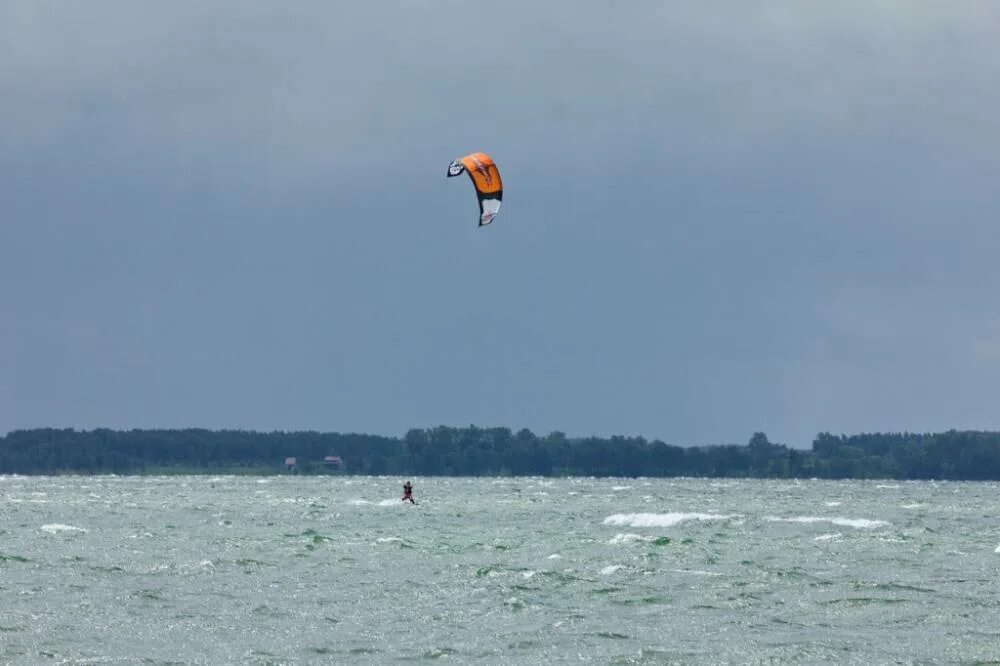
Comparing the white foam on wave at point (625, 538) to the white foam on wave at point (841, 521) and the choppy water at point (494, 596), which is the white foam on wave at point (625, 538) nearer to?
the choppy water at point (494, 596)

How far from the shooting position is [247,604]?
34094 mm

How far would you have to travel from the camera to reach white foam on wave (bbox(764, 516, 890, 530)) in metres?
69.9

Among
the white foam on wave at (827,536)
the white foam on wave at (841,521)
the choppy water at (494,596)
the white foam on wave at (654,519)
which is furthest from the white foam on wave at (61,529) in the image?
the white foam on wave at (841,521)

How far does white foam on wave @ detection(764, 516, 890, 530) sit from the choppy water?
19.9 ft

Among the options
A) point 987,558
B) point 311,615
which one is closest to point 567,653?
point 311,615

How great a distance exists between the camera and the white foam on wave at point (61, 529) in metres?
60.5

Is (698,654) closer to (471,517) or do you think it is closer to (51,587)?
(51,587)

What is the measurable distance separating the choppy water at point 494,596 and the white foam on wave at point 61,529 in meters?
0.08

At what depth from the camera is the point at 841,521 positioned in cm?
7450

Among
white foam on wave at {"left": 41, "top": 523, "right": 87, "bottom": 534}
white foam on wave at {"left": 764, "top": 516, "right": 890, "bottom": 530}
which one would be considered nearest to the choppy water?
white foam on wave at {"left": 41, "top": 523, "right": 87, "bottom": 534}

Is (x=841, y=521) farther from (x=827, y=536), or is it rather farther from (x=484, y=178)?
(x=484, y=178)

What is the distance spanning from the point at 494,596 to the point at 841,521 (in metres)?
42.1

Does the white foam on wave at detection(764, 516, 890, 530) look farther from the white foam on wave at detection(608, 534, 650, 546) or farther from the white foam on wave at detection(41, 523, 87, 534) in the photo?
the white foam on wave at detection(41, 523, 87, 534)

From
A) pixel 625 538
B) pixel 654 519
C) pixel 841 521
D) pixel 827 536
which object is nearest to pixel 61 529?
pixel 625 538
